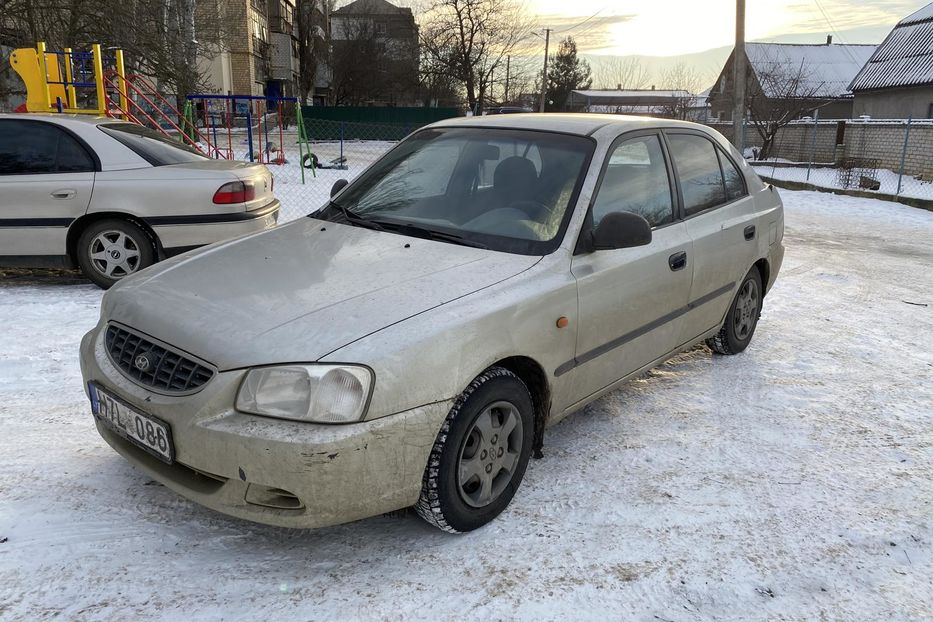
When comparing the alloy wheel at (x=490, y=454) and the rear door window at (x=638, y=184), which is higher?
the rear door window at (x=638, y=184)

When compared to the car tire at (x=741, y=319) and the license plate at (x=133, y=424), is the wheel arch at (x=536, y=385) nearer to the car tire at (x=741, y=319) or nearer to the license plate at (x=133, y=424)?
the license plate at (x=133, y=424)

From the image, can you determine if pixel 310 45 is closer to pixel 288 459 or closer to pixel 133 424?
pixel 133 424

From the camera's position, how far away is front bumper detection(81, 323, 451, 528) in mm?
2291

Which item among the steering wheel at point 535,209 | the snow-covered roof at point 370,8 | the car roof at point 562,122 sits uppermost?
the snow-covered roof at point 370,8

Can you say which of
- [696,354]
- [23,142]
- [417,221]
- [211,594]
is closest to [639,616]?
[211,594]

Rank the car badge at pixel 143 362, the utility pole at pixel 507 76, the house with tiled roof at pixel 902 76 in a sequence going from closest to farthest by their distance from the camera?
the car badge at pixel 143 362 < the house with tiled roof at pixel 902 76 < the utility pole at pixel 507 76

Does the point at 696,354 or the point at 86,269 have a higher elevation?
the point at 86,269

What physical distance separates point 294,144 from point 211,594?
27.7 meters

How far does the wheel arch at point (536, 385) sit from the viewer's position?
2.92 meters

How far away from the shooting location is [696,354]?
517 centimetres

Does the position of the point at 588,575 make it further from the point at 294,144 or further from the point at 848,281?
the point at 294,144

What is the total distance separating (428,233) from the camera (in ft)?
10.9

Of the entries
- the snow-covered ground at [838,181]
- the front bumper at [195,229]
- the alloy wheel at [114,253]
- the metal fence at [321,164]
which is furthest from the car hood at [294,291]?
the snow-covered ground at [838,181]

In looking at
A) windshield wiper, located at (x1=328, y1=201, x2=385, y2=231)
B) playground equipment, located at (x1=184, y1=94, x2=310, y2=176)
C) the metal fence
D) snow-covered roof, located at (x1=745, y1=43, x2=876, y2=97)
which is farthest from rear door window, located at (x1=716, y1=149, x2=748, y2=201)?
snow-covered roof, located at (x1=745, y1=43, x2=876, y2=97)
